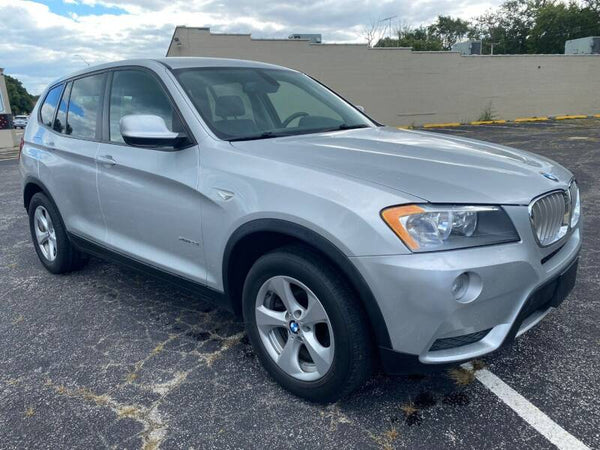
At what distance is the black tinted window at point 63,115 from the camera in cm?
412

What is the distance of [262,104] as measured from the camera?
332 cm

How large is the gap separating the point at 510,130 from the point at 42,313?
16863 mm

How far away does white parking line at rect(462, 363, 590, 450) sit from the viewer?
2.16 m

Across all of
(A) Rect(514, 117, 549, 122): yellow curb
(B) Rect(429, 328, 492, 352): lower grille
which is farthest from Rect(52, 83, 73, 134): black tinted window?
(A) Rect(514, 117, 549, 122): yellow curb

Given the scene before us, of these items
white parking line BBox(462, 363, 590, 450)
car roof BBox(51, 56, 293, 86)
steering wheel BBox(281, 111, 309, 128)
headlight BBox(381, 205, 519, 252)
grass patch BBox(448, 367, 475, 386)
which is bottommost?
grass patch BBox(448, 367, 475, 386)

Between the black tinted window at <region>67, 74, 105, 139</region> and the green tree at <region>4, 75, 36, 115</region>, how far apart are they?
87574 millimetres

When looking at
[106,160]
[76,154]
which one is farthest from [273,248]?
[76,154]

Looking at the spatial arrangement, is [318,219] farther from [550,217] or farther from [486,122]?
[486,122]

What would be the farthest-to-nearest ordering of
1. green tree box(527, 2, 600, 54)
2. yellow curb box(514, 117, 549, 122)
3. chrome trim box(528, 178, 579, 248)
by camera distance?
1. green tree box(527, 2, 600, 54)
2. yellow curb box(514, 117, 549, 122)
3. chrome trim box(528, 178, 579, 248)

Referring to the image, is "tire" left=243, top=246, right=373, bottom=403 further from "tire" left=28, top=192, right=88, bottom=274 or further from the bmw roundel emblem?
"tire" left=28, top=192, right=88, bottom=274

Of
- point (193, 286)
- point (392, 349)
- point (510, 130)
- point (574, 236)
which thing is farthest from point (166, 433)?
point (510, 130)

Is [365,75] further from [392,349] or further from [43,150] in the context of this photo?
→ [392,349]

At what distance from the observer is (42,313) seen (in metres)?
3.73

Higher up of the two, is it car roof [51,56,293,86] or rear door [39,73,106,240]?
car roof [51,56,293,86]
